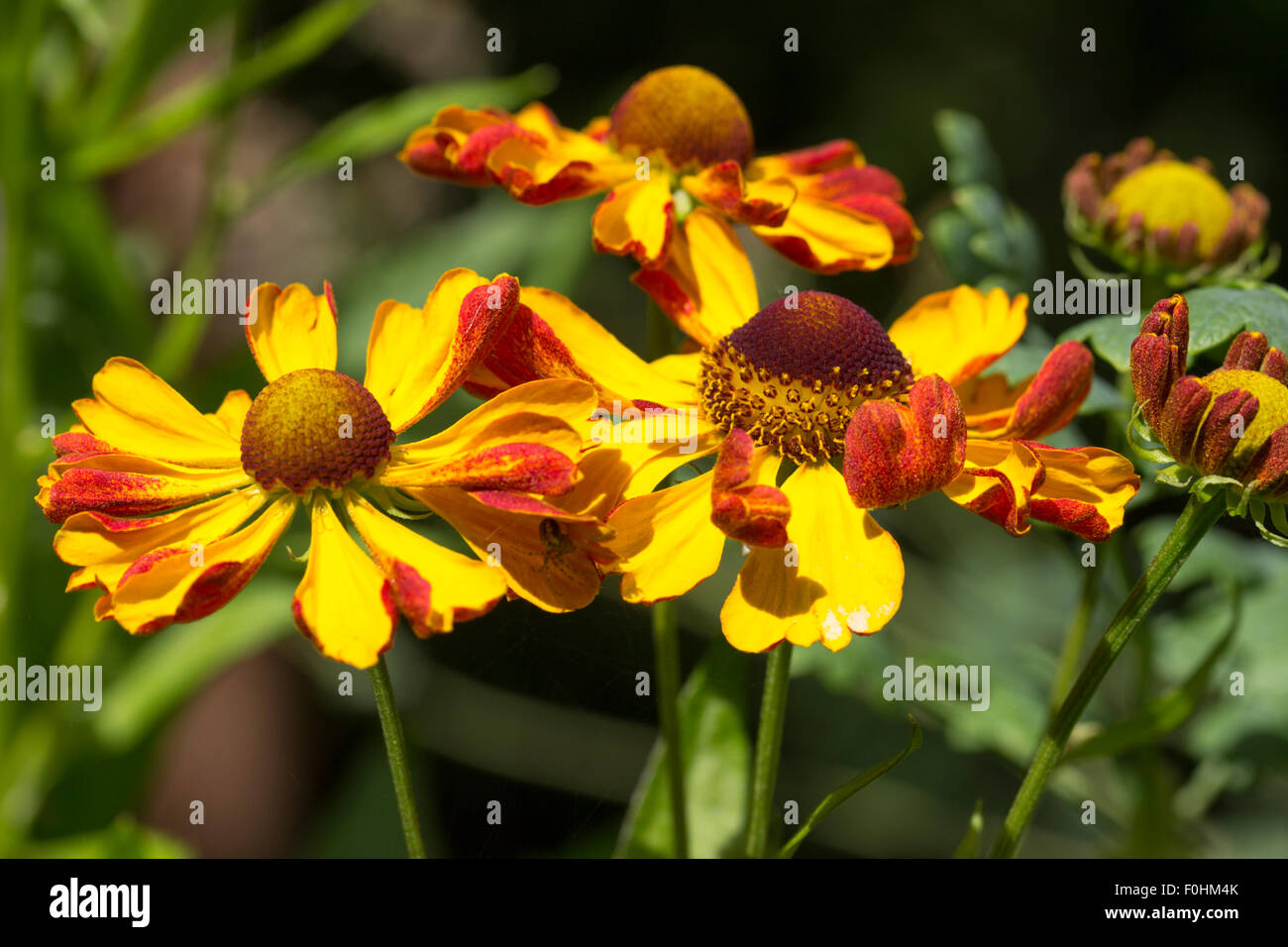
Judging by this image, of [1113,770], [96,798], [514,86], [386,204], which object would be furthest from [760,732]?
[386,204]

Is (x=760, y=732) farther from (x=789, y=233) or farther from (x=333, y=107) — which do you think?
(x=333, y=107)

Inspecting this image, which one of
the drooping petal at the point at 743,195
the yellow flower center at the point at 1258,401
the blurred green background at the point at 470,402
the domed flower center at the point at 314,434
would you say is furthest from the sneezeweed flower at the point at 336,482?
the yellow flower center at the point at 1258,401

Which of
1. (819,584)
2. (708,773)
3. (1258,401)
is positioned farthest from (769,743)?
(1258,401)

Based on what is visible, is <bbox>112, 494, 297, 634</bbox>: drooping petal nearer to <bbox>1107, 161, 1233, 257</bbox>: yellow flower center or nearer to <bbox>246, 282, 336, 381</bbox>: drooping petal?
<bbox>246, 282, 336, 381</bbox>: drooping petal

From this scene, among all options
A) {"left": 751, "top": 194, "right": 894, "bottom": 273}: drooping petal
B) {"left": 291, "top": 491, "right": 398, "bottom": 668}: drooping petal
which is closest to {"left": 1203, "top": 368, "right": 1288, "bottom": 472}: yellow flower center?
{"left": 751, "top": 194, "right": 894, "bottom": 273}: drooping petal

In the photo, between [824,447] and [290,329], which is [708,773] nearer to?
[824,447]

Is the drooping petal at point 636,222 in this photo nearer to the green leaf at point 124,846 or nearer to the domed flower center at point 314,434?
the domed flower center at point 314,434
